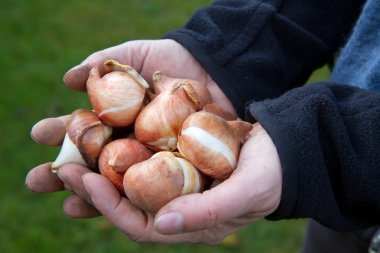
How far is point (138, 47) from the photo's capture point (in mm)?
1112

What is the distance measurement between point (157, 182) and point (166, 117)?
15 cm

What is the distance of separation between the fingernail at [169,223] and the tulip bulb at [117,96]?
279 mm

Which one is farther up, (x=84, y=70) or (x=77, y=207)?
(x=84, y=70)

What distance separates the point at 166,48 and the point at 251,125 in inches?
12.9

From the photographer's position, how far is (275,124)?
814 mm

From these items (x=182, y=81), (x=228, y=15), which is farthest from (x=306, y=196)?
(x=228, y=15)

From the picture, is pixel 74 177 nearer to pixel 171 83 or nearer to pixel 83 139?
pixel 83 139

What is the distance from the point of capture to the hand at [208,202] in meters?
0.74

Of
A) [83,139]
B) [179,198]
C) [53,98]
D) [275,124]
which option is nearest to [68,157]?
[83,139]

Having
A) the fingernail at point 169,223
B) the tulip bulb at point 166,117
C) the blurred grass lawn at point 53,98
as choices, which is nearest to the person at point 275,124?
the fingernail at point 169,223

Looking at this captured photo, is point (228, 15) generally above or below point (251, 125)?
above

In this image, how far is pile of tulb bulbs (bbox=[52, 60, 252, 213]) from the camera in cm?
81

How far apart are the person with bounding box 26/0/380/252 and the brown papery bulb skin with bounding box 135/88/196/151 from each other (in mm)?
112

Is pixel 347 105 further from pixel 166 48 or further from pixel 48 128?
pixel 48 128
